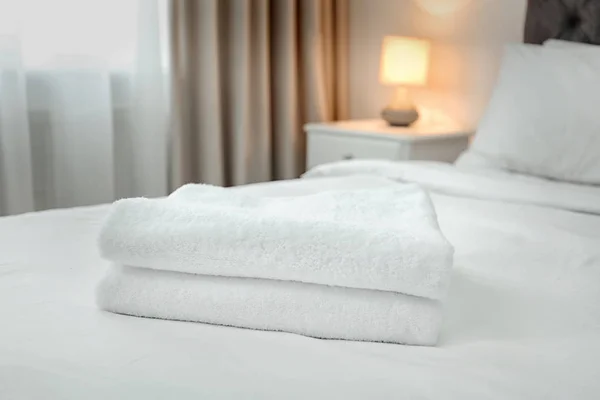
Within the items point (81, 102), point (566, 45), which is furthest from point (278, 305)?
point (81, 102)

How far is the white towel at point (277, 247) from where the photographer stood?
81 cm

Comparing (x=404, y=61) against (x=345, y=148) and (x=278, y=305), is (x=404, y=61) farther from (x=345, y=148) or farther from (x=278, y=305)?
(x=278, y=305)

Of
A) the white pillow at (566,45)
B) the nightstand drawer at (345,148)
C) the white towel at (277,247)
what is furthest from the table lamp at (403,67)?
the white towel at (277,247)

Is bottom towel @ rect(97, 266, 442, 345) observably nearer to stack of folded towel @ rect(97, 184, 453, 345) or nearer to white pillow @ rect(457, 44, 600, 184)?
stack of folded towel @ rect(97, 184, 453, 345)

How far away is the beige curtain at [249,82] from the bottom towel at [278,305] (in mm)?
1767

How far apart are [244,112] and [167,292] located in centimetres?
192

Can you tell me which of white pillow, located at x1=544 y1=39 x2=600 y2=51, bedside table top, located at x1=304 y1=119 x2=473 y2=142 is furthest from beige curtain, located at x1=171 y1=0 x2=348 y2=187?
white pillow, located at x1=544 y1=39 x2=600 y2=51

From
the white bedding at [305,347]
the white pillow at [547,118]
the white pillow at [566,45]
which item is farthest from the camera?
the white pillow at [566,45]

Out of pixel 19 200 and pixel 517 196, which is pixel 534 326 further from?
pixel 19 200

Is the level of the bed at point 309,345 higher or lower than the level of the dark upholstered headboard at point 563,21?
lower

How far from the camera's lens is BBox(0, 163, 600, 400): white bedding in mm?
714

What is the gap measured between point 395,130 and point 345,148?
198 mm

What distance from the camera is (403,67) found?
273 centimetres

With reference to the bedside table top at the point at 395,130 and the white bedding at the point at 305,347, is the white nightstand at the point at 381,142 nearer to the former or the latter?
the bedside table top at the point at 395,130
